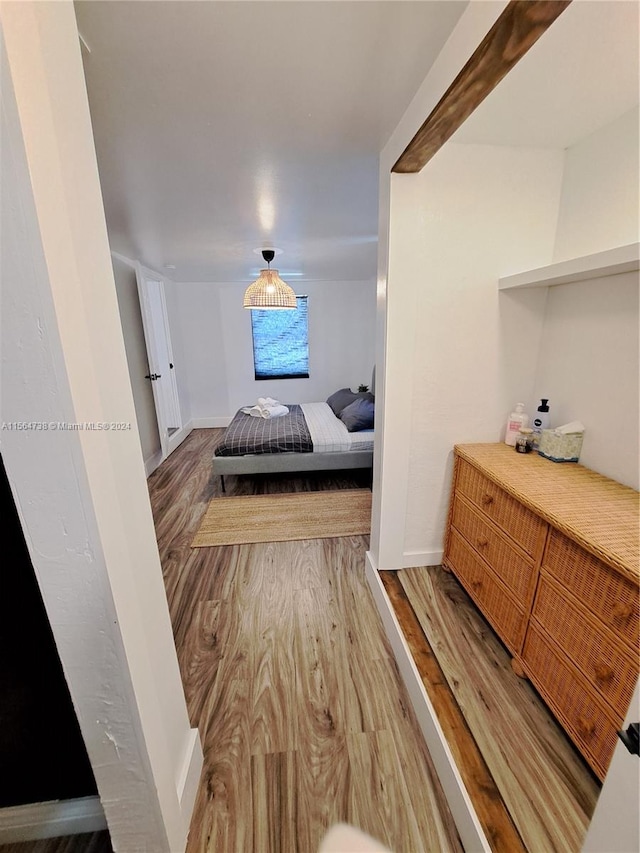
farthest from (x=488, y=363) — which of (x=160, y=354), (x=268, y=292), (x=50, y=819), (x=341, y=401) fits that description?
(x=160, y=354)

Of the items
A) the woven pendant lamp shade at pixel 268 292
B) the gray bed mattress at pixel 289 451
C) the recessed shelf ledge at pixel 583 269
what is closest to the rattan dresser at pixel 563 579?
the recessed shelf ledge at pixel 583 269

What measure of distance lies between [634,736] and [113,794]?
1.12 metres

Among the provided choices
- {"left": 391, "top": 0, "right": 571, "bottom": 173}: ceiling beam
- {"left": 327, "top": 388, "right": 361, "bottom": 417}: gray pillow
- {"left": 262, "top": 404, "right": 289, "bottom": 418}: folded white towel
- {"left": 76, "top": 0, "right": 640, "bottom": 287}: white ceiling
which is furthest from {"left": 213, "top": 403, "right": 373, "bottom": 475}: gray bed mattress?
{"left": 391, "top": 0, "right": 571, "bottom": 173}: ceiling beam

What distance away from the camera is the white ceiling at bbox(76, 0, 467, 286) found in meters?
0.82

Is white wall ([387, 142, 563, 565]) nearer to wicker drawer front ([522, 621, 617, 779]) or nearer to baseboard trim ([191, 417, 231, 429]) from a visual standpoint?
wicker drawer front ([522, 621, 617, 779])

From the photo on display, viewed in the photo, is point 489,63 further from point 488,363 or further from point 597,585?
point 597,585

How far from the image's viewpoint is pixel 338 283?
5086 millimetres

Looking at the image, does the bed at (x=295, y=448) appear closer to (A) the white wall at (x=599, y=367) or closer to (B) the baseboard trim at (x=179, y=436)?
(B) the baseboard trim at (x=179, y=436)

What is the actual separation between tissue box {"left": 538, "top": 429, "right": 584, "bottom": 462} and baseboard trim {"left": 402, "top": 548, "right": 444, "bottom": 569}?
84 cm

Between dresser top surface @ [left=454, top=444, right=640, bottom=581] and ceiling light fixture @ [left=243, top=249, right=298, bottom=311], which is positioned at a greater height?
ceiling light fixture @ [left=243, top=249, right=298, bottom=311]

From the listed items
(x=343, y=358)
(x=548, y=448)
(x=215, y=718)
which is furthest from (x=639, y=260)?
(x=343, y=358)

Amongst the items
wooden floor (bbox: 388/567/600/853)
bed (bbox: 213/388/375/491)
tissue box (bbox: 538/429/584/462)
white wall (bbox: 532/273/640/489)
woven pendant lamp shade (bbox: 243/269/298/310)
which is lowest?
wooden floor (bbox: 388/567/600/853)

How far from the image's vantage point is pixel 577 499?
119 cm

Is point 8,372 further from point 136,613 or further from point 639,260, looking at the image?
point 639,260
